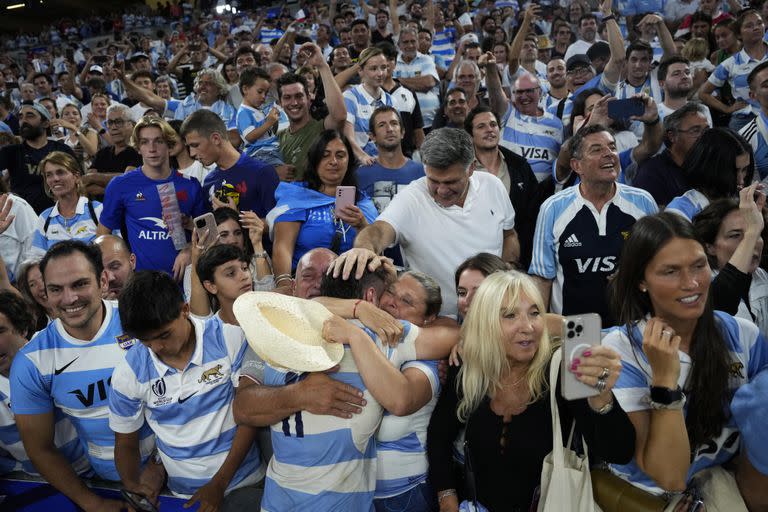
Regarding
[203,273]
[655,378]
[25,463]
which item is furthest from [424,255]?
[25,463]

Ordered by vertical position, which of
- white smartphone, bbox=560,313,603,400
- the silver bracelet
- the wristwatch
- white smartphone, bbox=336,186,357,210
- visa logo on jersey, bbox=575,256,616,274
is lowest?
the silver bracelet

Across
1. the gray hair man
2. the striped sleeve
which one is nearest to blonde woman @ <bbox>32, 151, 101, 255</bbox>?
the striped sleeve

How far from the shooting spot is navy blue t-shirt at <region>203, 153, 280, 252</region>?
4.24m

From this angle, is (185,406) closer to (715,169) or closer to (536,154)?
(715,169)

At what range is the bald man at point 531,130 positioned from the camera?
4.84 metres

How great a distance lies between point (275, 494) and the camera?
2.18 metres

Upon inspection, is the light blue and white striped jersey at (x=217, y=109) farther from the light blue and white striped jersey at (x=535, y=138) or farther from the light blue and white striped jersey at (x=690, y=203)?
the light blue and white striped jersey at (x=690, y=203)

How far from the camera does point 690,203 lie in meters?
3.41

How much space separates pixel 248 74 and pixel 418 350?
394 centimetres

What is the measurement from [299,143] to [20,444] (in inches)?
112

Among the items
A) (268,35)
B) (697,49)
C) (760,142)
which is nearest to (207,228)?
(760,142)

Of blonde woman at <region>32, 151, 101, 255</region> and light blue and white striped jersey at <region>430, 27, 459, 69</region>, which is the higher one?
light blue and white striped jersey at <region>430, 27, 459, 69</region>

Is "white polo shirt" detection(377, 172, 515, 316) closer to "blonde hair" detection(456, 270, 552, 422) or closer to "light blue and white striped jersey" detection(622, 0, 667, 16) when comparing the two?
"blonde hair" detection(456, 270, 552, 422)

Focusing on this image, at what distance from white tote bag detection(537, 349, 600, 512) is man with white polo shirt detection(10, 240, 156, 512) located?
1635 mm
